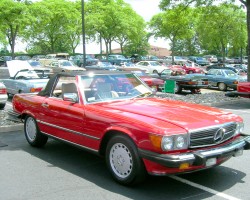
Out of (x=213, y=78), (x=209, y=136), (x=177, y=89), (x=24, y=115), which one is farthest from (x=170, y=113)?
(x=213, y=78)

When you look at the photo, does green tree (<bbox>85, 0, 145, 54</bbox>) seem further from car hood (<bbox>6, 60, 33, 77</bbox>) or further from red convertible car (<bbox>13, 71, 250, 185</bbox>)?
red convertible car (<bbox>13, 71, 250, 185</bbox>)

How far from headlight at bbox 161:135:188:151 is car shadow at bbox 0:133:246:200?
63 centimetres

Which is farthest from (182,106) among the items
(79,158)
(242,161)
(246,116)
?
(246,116)

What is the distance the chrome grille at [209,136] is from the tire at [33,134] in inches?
126

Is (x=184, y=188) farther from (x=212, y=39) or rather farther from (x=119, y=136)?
(x=212, y=39)

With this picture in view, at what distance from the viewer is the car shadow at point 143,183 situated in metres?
4.37

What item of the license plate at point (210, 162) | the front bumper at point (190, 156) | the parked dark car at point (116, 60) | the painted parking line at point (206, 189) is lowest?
the painted parking line at point (206, 189)

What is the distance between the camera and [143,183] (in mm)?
4688

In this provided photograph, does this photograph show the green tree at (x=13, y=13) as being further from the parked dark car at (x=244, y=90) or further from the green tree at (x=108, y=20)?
the parked dark car at (x=244, y=90)

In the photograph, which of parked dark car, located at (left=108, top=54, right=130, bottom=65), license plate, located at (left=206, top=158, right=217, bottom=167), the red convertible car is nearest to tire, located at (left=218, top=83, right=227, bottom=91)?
the red convertible car

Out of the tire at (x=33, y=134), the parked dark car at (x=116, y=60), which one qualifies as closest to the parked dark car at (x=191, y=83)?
the tire at (x=33, y=134)

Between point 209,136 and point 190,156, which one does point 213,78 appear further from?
point 190,156

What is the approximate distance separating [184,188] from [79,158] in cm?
212

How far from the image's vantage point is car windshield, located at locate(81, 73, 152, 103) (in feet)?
18.1
